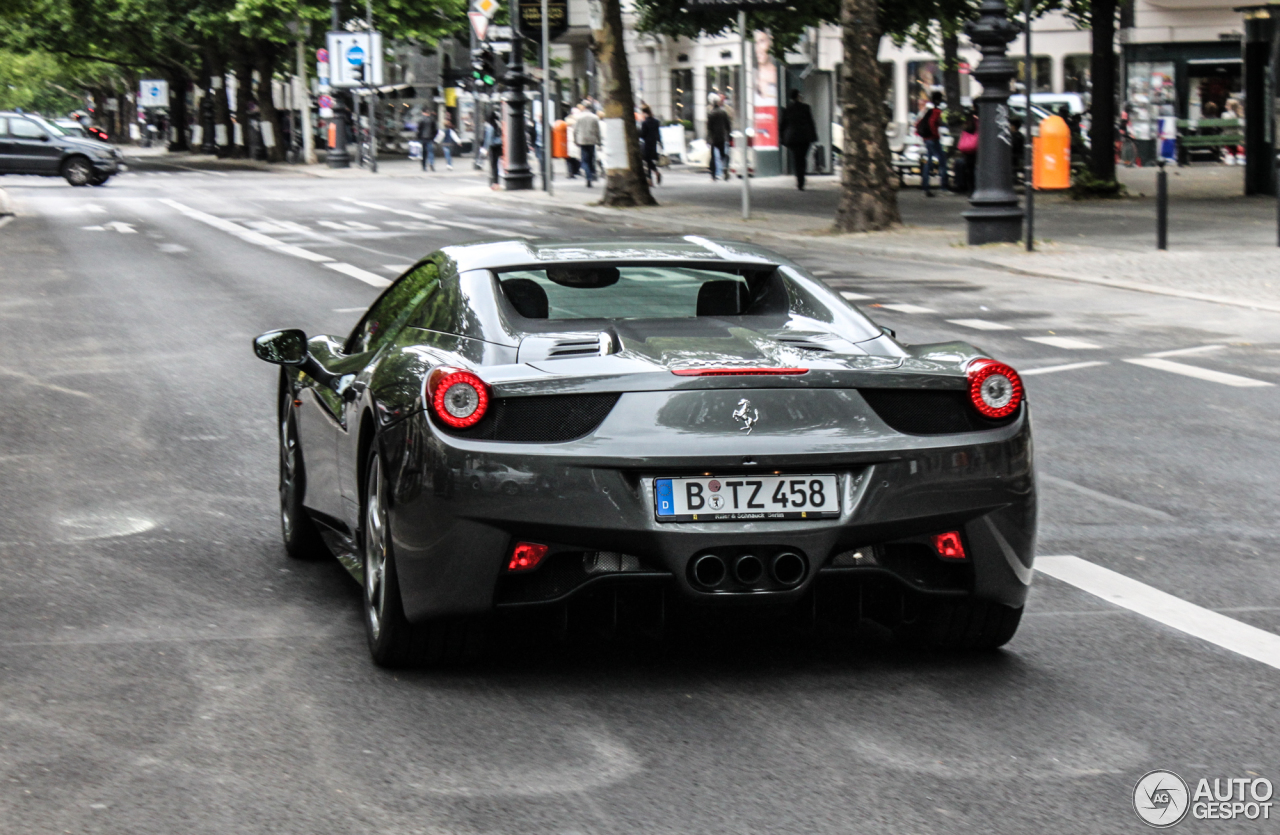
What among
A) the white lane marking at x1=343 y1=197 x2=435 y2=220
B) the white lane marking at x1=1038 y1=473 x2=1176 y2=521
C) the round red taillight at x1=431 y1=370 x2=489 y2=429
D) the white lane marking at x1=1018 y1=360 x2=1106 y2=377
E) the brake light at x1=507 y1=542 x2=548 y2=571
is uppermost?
the round red taillight at x1=431 y1=370 x2=489 y2=429

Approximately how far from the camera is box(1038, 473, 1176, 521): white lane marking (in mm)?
7500

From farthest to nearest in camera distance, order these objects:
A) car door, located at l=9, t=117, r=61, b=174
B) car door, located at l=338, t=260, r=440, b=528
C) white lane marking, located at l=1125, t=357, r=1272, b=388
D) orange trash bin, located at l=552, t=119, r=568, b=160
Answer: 1. orange trash bin, located at l=552, t=119, r=568, b=160
2. car door, located at l=9, t=117, r=61, b=174
3. white lane marking, located at l=1125, t=357, r=1272, b=388
4. car door, located at l=338, t=260, r=440, b=528

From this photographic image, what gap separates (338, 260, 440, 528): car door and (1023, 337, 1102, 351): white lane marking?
7.73 meters

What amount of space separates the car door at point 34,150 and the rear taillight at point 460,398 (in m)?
45.0

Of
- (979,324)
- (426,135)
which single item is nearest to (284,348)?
(979,324)

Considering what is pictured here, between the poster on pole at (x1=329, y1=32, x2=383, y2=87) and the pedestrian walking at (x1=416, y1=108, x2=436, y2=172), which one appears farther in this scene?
the poster on pole at (x1=329, y1=32, x2=383, y2=87)

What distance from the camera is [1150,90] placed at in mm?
48312

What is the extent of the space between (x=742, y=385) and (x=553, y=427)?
1.58 ft

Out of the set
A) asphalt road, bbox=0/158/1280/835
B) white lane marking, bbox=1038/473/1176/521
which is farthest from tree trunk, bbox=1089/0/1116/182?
white lane marking, bbox=1038/473/1176/521

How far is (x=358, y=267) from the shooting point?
21.2m

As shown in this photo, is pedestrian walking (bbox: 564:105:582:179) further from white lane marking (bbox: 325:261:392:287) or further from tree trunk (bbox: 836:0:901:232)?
white lane marking (bbox: 325:261:392:287)

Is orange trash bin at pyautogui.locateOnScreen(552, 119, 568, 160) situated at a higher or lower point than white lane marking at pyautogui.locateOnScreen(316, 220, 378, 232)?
higher

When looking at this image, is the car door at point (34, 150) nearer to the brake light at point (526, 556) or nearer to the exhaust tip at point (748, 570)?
the brake light at point (526, 556)

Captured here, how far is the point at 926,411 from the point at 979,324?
33.6ft
